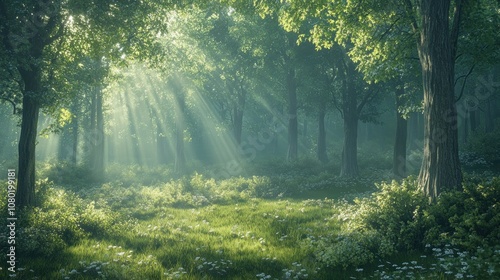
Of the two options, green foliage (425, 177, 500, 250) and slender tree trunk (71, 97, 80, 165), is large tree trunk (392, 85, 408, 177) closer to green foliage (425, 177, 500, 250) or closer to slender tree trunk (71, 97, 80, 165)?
green foliage (425, 177, 500, 250)

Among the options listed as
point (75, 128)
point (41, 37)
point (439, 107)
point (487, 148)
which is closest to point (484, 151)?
point (487, 148)

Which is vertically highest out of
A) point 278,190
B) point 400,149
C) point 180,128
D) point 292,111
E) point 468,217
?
point 292,111

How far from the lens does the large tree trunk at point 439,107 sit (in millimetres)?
11383

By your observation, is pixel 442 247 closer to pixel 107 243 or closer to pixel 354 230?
pixel 354 230

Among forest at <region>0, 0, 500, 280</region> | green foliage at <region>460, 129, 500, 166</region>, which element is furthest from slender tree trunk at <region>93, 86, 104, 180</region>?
green foliage at <region>460, 129, 500, 166</region>

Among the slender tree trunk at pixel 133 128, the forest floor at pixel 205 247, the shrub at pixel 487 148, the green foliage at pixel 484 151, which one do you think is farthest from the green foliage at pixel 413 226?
the slender tree trunk at pixel 133 128

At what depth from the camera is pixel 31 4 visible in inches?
523

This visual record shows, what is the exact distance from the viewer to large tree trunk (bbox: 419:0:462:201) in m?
11.4

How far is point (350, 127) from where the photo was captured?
30156 mm

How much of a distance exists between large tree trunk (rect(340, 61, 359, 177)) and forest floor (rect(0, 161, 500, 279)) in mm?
10476

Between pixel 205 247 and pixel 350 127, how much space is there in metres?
22.1

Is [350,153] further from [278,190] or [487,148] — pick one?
[487,148]

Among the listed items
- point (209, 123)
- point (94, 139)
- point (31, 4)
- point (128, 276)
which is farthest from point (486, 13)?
point (209, 123)

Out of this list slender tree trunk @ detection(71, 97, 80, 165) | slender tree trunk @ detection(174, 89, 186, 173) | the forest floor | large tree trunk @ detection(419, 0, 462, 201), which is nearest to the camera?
the forest floor
